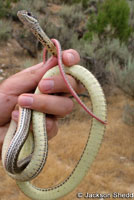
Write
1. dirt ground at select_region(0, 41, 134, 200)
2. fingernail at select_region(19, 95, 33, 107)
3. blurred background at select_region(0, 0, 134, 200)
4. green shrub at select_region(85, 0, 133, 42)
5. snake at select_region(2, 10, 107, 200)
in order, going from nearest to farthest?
snake at select_region(2, 10, 107, 200) < fingernail at select_region(19, 95, 33, 107) < dirt ground at select_region(0, 41, 134, 200) < blurred background at select_region(0, 0, 134, 200) < green shrub at select_region(85, 0, 133, 42)

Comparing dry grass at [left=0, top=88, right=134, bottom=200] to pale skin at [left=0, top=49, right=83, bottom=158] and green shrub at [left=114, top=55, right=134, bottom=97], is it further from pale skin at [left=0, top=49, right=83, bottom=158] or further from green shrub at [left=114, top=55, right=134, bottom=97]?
pale skin at [left=0, top=49, right=83, bottom=158]

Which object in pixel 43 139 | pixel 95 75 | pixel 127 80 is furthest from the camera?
pixel 95 75

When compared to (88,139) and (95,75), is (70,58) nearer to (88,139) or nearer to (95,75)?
(88,139)

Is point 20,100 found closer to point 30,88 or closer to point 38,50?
point 30,88

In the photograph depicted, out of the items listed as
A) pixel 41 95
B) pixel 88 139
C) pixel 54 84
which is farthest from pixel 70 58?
pixel 88 139

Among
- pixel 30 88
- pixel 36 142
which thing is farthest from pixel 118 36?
pixel 36 142

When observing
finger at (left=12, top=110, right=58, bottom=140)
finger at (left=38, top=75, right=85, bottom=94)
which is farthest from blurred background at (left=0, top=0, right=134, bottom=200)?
finger at (left=38, top=75, right=85, bottom=94)
